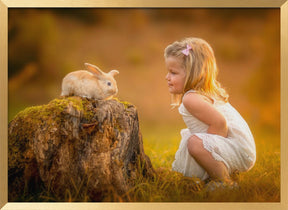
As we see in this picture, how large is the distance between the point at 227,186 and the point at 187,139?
0.63 meters

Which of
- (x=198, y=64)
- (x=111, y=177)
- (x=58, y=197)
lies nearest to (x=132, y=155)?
(x=111, y=177)

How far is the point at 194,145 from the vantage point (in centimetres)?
294

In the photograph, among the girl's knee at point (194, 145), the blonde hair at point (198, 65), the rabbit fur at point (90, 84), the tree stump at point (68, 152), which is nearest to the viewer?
the tree stump at point (68, 152)

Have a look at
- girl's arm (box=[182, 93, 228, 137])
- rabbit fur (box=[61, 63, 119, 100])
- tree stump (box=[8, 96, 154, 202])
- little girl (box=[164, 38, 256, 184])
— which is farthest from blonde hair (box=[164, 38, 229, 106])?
tree stump (box=[8, 96, 154, 202])

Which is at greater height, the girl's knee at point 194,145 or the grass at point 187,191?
the girl's knee at point 194,145

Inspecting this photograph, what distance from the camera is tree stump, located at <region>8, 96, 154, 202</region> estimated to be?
2.73 metres

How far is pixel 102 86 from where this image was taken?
339cm

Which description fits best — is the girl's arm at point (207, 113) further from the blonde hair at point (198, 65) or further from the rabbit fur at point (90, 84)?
the rabbit fur at point (90, 84)

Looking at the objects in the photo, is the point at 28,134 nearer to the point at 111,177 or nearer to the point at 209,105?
the point at 111,177

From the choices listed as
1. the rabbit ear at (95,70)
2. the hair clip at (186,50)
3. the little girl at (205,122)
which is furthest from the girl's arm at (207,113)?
the rabbit ear at (95,70)

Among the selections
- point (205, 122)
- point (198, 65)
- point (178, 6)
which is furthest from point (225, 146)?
point (178, 6)

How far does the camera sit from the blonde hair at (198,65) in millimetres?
3137

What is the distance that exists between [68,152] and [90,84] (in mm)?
897

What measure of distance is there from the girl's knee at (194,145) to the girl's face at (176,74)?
1.94 ft
